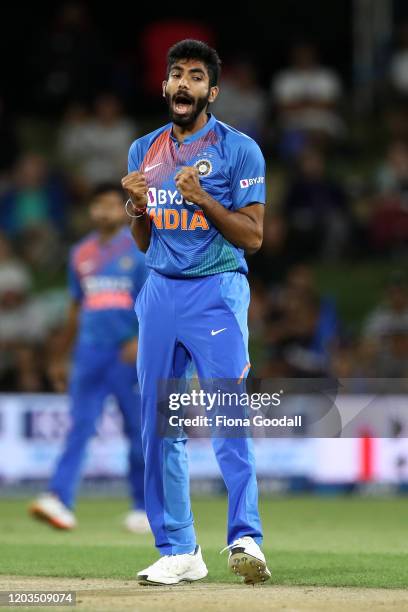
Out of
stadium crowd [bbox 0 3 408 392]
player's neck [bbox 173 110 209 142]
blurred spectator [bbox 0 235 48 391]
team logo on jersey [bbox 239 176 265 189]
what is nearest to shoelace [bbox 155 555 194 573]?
team logo on jersey [bbox 239 176 265 189]

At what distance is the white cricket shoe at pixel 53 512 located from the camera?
33.2 feet

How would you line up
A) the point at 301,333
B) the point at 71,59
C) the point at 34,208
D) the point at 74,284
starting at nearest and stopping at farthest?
1. the point at 74,284
2. the point at 301,333
3. the point at 34,208
4. the point at 71,59

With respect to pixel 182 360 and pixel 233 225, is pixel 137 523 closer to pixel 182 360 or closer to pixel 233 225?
pixel 182 360

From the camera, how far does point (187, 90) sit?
21.8 feet

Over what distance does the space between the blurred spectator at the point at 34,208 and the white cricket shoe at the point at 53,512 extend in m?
7.45

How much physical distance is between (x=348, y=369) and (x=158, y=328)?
7.53m

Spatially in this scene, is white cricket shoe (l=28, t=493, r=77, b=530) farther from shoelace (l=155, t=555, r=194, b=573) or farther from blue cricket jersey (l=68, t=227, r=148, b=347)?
shoelace (l=155, t=555, r=194, b=573)

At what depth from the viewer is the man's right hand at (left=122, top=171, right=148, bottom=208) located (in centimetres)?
666

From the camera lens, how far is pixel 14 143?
18.0 metres

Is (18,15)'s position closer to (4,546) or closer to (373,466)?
(373,466)

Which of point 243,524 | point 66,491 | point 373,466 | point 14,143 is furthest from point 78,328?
point 14,143

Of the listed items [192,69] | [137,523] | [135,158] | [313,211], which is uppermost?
[313,211]

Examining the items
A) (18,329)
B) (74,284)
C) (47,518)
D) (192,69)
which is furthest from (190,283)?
(18,329)

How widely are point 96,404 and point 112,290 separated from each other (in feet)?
2.80
